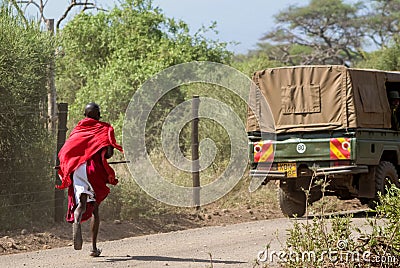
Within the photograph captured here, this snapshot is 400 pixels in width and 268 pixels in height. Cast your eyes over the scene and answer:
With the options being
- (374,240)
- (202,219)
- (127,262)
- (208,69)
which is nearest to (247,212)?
(202,219)

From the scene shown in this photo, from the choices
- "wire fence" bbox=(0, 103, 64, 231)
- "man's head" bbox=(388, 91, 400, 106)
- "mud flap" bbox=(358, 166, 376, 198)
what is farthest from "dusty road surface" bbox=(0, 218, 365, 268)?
"man's head" bbox=(388, 91, 400, 106)

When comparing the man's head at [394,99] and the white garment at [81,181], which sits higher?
the man's head at [394,99]

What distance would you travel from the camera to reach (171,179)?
17.5 meters

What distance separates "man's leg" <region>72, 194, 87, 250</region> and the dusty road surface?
0.24 meters

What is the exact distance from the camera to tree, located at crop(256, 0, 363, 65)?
202ft

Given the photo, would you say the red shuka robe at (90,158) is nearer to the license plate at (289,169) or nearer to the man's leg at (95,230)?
the man's leg at (95,230)

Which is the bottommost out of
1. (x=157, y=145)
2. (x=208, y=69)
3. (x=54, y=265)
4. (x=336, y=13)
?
(x=54, y=265)

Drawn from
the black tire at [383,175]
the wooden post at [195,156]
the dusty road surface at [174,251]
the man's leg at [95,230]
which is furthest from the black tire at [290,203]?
the man's leg at [95,230]

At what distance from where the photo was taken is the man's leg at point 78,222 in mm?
10352

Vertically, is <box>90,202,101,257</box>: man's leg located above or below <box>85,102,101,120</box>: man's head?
below

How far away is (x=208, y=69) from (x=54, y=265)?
18.3 m

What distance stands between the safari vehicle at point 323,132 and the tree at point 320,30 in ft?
147

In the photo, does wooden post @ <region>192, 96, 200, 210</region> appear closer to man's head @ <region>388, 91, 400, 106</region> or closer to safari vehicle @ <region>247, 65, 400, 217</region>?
safari vehicle @ <region>247, 65, 400, 217</region>

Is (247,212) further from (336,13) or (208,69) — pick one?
(336,13)
